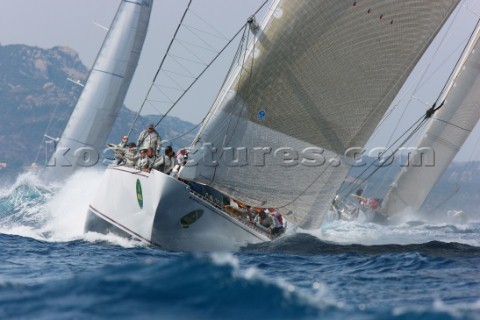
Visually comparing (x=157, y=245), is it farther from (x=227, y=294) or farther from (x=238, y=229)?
(x=227, y=294)

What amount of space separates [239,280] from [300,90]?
297 inches

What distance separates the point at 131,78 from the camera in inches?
1248

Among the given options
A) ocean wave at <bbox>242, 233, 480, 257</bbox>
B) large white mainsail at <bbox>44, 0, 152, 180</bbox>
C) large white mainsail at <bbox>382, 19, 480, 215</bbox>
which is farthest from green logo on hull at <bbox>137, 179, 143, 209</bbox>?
large white mainsail at <bbox>44, 0, 152, 180</bbox>

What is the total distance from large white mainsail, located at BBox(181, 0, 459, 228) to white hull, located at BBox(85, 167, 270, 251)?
74 cm

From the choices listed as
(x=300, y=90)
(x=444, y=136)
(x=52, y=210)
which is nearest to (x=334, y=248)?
(x=300, y=90)

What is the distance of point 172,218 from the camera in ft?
46.6

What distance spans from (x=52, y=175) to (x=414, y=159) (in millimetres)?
14301

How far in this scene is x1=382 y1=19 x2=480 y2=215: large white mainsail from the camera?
2830 cm

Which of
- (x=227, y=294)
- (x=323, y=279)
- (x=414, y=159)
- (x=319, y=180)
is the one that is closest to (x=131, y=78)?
(x=414, y=159)

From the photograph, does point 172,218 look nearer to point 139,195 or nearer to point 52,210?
point 139,195

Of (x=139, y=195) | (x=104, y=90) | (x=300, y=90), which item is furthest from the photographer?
(x=104, y=90)

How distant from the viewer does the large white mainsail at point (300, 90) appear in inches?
593

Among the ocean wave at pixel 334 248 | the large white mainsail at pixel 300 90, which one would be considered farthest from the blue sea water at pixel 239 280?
the large white mainsail at pixel 300 90

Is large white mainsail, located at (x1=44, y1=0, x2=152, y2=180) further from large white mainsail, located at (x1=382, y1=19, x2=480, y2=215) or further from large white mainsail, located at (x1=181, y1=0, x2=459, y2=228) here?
large white mainsail, located at (x1=181, y1=0, x2=459, y2=228)
